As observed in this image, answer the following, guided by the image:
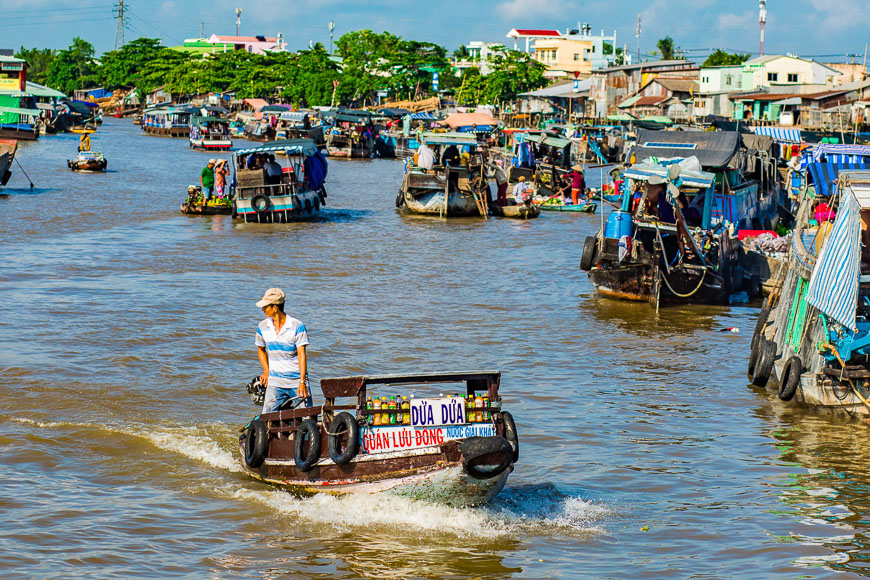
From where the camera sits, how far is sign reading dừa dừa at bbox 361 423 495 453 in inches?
310

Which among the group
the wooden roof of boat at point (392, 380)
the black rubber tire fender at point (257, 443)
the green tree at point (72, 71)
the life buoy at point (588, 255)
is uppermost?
the green tree at point (72, 71)

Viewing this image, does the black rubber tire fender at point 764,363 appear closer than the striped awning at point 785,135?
Yes

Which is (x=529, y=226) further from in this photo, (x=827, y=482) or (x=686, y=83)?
(x=686, y=83)

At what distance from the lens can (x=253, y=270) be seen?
21.1 meters

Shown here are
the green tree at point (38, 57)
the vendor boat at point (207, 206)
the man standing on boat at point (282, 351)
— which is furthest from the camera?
the green tree at point (38, 57)

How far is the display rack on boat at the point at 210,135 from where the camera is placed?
186 feet

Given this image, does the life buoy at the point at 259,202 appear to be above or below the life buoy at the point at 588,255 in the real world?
above

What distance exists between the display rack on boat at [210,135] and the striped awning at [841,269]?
4846 cm

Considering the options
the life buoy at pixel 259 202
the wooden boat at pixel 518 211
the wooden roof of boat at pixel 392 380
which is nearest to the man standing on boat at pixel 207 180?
the life buoy at pixel 259 202

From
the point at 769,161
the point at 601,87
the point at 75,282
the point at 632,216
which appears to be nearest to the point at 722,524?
the point at 632,216

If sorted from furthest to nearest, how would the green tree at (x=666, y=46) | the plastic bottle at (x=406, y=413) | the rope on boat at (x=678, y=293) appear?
the green tree at (x=666, y=46) → the rope on boat at (x=678, y=293) → the plastic bottle at (x=406, y=413)

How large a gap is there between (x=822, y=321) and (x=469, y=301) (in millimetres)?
8168

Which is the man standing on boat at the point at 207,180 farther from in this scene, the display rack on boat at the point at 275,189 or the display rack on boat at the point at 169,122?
the display rack on boat at the point at 169,122

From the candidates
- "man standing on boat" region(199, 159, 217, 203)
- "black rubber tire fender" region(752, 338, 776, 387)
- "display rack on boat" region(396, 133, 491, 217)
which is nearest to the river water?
"black rubber tire fender" region(752, 338, 776, 387)
